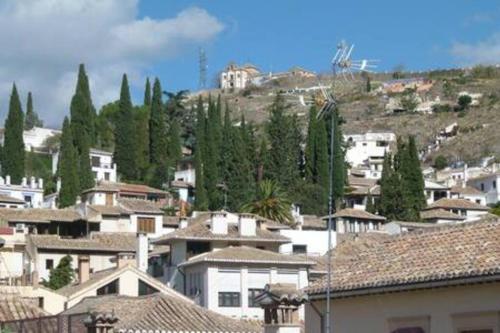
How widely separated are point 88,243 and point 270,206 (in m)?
18.7

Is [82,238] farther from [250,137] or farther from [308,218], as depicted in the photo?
[250,137]

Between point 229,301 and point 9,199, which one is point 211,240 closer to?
point 229,301

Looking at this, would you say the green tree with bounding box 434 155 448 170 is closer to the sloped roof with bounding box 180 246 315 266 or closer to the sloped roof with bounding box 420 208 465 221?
the sloped roof with bounding box 420 208 465 221

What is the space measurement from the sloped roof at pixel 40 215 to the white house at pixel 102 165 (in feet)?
85.1

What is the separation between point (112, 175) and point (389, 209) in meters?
29.0

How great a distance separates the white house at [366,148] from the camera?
566 feet

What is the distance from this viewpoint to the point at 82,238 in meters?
90.6

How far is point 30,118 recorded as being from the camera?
511 ft

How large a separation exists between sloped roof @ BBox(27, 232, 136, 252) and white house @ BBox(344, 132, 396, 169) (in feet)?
281

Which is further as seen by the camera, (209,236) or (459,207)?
(459,207)

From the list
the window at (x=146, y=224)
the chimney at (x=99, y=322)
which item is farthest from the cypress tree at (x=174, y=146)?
A: the chimney at (x=99, y=322)

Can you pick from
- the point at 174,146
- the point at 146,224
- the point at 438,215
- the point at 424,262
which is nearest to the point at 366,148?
the point at 174,146

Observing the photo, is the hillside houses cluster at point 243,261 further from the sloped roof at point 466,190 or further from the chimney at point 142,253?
the sloped roof at point 466,190

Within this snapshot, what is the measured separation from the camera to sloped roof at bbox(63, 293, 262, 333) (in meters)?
32.9
